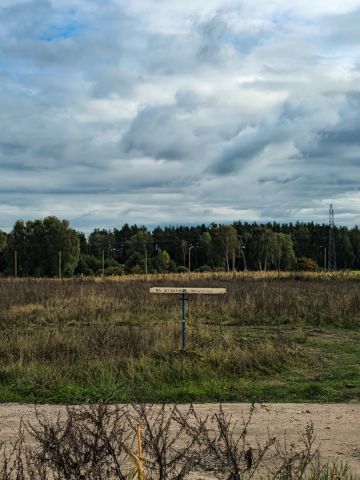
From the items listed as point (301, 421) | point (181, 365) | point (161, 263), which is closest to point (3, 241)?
point (161, 263)

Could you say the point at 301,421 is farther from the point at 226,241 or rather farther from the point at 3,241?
the point at 226,241

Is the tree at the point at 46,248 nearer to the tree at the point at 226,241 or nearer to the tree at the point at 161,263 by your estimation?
the tree at the point at 161,263

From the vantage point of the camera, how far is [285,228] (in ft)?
433

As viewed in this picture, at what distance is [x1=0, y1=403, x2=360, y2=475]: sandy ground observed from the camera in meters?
5.69

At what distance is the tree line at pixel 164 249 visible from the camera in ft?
245

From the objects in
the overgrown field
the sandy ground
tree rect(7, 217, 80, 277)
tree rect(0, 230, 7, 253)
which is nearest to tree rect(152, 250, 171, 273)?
tree rect(7, 217, 80, 277)

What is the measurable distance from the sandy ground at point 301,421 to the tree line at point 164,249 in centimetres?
4645

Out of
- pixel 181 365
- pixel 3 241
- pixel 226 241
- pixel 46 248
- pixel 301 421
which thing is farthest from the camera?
pixel 226 241

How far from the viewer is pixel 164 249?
10238 cm

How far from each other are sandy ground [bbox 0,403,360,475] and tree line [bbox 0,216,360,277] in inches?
1829


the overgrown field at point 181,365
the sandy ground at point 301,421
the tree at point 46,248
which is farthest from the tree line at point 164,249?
the sandy ground at point 301,421

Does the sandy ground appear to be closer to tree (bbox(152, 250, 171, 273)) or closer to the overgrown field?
the overgrown field

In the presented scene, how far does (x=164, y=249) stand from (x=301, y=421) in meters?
95.7

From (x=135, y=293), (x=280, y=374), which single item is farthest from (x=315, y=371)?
(x=135, y=293)
